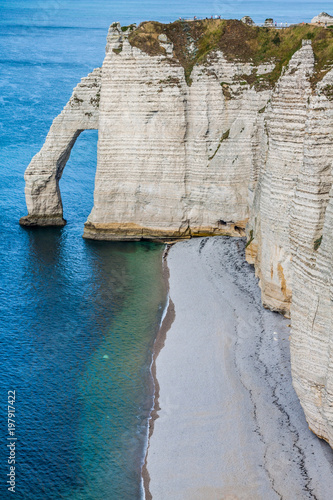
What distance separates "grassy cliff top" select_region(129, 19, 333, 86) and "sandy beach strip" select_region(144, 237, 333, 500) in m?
13.9

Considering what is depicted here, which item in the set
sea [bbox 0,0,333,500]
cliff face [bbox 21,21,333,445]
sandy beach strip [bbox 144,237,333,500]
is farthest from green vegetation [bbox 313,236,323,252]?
cliff face [bbox 21,21,333,445]

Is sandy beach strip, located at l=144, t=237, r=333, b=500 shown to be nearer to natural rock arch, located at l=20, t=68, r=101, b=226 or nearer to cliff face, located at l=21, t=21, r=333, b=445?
cliff face, located at l=21, t=21, r=333, b=445

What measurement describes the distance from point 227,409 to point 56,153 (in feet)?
80.9

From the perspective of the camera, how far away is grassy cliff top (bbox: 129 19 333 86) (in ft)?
123

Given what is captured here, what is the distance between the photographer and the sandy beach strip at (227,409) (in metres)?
19.8

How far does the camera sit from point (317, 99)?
20656mm

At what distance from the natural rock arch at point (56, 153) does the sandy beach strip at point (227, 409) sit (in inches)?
537

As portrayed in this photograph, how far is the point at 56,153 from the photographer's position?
42.2 metres

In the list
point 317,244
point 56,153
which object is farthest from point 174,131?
point 317,244

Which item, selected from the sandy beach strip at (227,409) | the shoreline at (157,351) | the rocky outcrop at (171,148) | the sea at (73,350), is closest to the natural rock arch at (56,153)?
the sea at (73,350)

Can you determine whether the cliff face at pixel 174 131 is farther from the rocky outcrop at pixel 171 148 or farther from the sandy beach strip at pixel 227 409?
the sandy beach strip at pixel 227 409

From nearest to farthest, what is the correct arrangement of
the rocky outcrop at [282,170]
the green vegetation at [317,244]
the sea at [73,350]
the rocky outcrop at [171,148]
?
the green vegetation at [317,244] → the sea at [73,350] → the rocky outcrop at [282,170] → the rocky outcrop at [171,148]

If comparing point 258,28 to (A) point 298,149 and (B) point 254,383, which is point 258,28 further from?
(B) point 254,383

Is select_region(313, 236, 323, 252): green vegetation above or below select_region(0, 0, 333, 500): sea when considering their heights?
above
